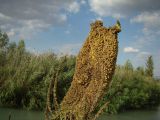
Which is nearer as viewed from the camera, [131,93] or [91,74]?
[91,74]

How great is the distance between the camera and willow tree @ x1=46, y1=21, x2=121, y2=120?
151 inches

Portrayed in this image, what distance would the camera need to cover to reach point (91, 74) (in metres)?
4.00

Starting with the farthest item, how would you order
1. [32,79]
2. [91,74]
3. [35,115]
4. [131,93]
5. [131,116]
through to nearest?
[131,93] < [131,116] < [32,79] < [35,115] < [91,74]

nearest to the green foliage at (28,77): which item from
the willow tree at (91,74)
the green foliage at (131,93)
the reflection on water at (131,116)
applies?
the reflection on water at (131,116)

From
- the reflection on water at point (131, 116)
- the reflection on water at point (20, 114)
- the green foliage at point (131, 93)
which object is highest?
the green foliage at point (131, 93)

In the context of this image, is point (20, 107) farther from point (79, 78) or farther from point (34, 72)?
point (79, 78)

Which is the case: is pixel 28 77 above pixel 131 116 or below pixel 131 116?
above

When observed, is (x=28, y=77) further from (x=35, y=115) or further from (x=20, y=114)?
(x=20, y=114)

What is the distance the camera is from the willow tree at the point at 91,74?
12.5ft

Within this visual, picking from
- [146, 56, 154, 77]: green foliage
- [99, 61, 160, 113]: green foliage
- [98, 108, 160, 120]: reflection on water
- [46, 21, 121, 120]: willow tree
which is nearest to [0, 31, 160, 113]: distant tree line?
[99, 61, 160, 113]: green foliage

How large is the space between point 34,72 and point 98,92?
13.5 m

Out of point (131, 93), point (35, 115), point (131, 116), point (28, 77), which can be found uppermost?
point (28, 77)

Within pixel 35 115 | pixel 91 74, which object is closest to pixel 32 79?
pixel 35 115

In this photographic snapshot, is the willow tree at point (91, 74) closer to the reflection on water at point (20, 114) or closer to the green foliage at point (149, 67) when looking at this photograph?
the reflection on water at point (20, 114)
